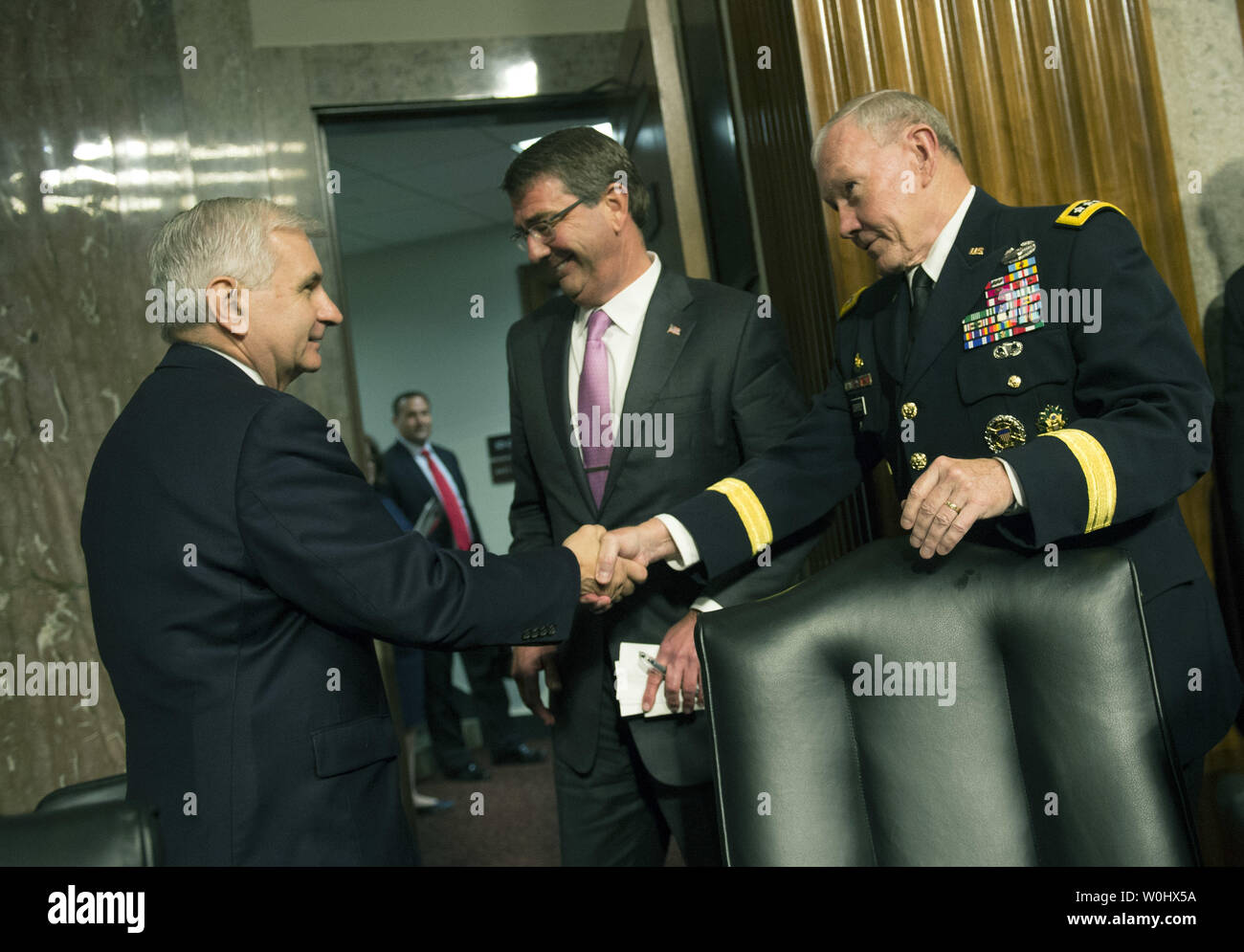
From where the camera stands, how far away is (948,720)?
1.00m

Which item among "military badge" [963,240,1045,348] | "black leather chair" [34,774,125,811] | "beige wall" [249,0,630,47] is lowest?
"black leather chair" [34,774,125,811]

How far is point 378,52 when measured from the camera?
11.7ft

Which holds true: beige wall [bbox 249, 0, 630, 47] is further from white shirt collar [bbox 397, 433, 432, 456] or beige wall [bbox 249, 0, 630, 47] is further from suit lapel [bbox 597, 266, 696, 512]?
suit lapel [bbox 597, 266, 696, 512]

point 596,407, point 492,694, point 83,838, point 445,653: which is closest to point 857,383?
point 596,407

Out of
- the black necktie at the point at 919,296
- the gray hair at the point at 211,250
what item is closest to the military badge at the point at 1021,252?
the black necktie at the point at 919,296

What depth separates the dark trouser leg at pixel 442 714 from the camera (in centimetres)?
463

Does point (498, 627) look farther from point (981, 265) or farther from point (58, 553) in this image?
point (58, 553)

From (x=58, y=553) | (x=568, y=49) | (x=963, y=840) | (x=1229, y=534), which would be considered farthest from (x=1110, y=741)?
(x=568, y=49)

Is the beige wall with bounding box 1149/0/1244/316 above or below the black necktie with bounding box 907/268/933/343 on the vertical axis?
above

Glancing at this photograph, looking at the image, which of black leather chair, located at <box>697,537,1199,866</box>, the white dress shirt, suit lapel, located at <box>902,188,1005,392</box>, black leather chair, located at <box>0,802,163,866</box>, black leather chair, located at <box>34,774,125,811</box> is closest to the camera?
black leather chair, located at <box>0,802,163,866</box>

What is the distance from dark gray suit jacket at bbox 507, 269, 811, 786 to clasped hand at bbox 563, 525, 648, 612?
0.09 metres

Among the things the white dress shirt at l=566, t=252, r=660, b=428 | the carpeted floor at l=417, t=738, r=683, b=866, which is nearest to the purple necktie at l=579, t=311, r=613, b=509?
the white dress shirt at l=566, t=252, r=660, b=428

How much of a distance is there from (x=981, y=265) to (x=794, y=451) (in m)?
0.41

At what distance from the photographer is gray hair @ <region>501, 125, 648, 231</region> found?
5.92 ft
